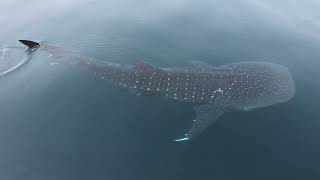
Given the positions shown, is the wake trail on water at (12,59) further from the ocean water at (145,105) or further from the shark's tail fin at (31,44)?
the shark's tail fin at (31,44)

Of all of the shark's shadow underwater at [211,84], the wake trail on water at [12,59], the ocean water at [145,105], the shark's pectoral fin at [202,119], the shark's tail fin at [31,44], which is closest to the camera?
the ocean water at [145,105]

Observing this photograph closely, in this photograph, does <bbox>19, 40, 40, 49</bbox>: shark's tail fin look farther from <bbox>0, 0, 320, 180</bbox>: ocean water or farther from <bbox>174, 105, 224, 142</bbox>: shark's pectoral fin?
<bbox>174, 105, 224, 142</bbox>: shark's pectoral fin

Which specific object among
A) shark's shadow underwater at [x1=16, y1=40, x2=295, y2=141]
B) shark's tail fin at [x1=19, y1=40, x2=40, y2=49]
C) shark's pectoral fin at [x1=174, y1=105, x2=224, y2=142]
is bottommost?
shark's pectoral fin at [x1=174, y1=105, x2=224, y2=142]

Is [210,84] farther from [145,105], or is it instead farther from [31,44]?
[31,44]

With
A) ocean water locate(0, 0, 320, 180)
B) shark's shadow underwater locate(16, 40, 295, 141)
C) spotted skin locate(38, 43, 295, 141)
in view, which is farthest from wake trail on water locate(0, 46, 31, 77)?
spotted skin locate(38, 43, 295, 141)

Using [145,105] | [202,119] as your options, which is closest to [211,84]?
[202,119]

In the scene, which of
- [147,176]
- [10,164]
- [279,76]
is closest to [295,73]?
[279,76]

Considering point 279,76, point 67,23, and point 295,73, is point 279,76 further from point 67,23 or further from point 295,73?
point 67,23

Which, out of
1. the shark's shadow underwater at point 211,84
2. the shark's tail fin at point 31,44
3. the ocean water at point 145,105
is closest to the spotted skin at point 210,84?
the shark's shadow underwater at point 211,84
